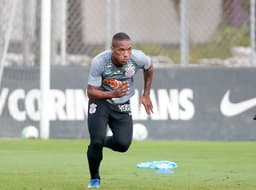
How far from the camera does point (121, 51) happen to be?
377 inches

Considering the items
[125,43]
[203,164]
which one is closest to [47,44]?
[203,164]

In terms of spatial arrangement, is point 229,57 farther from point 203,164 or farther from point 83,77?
point 203,164

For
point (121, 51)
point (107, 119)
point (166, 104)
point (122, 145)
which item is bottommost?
point (166, 104)

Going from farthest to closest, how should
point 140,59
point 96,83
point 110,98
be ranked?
point 140,59 < point 96,83 < point 110,98

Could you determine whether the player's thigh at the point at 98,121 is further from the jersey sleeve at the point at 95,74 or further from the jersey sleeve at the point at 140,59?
the jersey sleeve at the point at 140,59

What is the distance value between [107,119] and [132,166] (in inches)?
101

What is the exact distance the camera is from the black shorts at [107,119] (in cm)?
977

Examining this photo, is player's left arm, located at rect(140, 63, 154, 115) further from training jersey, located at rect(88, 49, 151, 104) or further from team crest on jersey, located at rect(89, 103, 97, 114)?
team crest on jersey, located at rect(89, 103, 97, 114)

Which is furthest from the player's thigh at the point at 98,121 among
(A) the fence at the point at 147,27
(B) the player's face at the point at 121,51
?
(A) the fence at the point at 147,27

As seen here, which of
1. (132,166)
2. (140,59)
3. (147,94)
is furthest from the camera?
(132,166)

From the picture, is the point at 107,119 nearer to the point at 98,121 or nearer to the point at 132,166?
the point at 98,121

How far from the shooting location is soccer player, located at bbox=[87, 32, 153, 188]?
9.61m

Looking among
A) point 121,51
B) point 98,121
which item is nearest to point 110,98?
point 98,121

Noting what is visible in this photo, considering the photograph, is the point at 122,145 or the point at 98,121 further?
the point at 122,145
